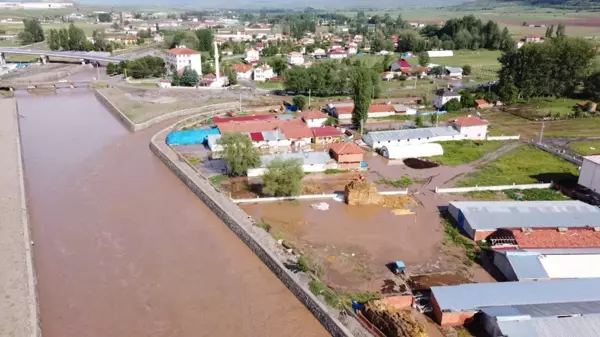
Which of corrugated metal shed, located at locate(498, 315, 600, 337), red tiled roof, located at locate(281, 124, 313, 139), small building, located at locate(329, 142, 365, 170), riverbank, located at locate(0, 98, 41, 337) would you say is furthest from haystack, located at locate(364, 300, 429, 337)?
red tiled roof, located at locate(281, 124, 313, 139)

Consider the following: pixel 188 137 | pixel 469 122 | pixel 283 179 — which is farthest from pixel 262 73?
pixel 283 179

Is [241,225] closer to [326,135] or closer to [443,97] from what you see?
[326,135]

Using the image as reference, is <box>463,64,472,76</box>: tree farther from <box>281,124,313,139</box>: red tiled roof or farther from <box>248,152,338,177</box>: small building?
<box>248,152,338,177</box>: small building

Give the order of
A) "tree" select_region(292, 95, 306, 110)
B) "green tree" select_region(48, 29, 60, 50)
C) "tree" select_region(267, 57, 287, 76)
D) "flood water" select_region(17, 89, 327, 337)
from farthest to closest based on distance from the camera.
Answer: "green tree" select_region(48, 29, 60, 50), "tree" select_region(267, 57, 287, 76), "tree" select_region(292, 95, 306, 110), "flood water" select_region(17, 89, 327, 337)

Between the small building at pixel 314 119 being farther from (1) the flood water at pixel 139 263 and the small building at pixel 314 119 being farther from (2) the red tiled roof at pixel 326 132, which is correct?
(1) the flood water at pixel 139 263

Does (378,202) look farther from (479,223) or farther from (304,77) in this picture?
(304,77)

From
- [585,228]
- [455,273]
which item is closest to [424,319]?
[455,273]
